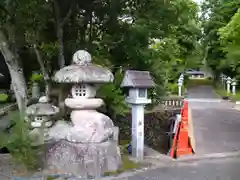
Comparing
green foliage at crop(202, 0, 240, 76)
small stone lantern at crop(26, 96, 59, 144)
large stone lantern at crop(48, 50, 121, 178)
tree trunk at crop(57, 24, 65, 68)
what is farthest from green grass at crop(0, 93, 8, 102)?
green foliage at crop(202, 0, 240, 76)

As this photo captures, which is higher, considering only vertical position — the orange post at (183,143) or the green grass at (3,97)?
the green grass at (3,97)

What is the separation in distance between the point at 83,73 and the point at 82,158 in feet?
5.36

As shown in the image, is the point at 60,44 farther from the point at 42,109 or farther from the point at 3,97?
the point at 3,97

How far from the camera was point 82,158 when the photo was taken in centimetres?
648

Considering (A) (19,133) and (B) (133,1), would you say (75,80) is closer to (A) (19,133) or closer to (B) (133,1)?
(A) (19,133)

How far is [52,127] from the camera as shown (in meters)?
7.44

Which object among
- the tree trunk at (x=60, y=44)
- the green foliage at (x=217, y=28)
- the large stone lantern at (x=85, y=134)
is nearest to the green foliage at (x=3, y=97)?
the tree trunk at (x=60, y=44)

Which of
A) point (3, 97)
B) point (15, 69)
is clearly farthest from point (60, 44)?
point (3, 97)

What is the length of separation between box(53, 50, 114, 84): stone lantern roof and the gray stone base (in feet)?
4.05

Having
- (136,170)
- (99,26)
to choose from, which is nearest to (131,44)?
(99,26)

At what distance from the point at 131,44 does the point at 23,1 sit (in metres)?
3.20

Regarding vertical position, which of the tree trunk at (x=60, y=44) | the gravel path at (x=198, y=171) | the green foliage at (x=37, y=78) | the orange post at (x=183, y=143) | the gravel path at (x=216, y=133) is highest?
the tree trunk at (x=60, y=44)

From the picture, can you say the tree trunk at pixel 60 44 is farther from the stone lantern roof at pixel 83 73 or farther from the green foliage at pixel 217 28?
the green foliage at pixel 217 28

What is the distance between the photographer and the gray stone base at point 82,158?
21.2ft
